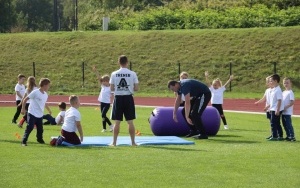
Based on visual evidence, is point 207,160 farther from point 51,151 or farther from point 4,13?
point 4,13

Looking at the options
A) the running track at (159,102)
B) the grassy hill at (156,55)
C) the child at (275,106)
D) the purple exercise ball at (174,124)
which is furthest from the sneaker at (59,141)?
the grassy hill at (156,55)

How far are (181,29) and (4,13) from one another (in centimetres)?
2979

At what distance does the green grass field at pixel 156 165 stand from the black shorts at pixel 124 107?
76 cm

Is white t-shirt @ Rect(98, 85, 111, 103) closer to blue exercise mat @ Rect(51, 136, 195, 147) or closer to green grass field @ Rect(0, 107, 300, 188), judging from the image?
green grass field @ Rect(0, 107, 300, 188)

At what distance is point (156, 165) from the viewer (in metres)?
13.7

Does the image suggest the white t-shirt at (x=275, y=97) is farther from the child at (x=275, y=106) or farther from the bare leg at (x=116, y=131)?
the bare leg at (x=116, y=131)

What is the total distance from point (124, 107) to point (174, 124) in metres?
3.63

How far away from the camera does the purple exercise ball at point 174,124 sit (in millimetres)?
20469

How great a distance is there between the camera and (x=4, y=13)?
281ft

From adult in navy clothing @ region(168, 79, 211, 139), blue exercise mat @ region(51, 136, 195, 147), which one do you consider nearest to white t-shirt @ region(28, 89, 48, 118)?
blue exercise mat @ region(51, 136, 195, 147)

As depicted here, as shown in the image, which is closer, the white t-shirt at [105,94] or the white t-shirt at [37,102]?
the white t-shirt at [37,102]

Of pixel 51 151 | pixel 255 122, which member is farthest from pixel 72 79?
pixel 51 151

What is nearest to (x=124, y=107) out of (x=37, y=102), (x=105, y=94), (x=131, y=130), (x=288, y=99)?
(x=131, y=130)

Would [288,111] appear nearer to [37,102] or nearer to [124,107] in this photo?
[124,107]
